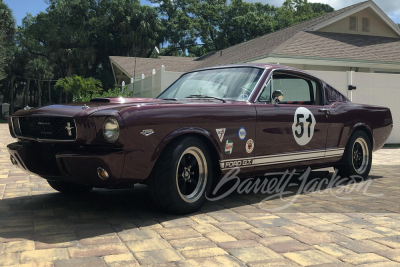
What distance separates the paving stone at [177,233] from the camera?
3.25 meters

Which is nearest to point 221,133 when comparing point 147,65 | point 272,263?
point 272,263

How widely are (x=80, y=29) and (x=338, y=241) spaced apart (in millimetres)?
48329

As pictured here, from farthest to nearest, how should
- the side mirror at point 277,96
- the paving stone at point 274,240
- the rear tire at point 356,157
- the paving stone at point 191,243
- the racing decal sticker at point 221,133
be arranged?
the rear tire at point 356,157, the side mirror at point 277,96, the racing decal sticker at point 221,133, the paving stone at point 274,240, the paving stone at point 191,243

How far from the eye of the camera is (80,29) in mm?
47500

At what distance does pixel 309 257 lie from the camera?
280cm

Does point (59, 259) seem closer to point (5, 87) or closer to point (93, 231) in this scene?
point (93, 231)

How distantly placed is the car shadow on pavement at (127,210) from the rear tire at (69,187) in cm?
9

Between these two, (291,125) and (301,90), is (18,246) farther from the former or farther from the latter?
(301,90)

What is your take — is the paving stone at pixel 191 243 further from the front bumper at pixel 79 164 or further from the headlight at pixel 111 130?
the headlight at pixel 111 130

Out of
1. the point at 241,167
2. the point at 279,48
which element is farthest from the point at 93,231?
the point at 279,48

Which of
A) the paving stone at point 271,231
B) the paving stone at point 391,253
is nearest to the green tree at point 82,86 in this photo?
the paving stone at point 271,231

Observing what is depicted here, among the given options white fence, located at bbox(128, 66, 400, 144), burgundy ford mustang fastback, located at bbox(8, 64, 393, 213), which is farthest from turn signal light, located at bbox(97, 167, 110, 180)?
white fence, located at bbox(128, 66, 400, 144)

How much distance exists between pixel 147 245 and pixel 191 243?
320mm

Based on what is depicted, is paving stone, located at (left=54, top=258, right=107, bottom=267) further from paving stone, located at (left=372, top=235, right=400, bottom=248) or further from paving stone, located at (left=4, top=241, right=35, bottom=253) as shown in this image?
paving stone, located at (left=372, top=235, right=400, bottom=248)
